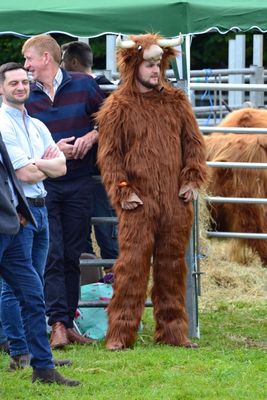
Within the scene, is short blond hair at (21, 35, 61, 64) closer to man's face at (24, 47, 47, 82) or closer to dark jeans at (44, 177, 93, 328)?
man's face at (24, 47, 47, 82)

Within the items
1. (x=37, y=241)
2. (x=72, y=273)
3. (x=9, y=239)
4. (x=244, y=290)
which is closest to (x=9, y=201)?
(x=9, y=239)

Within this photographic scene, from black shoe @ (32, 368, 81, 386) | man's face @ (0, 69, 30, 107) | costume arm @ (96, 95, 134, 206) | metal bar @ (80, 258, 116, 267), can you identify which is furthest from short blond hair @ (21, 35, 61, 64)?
black shoe @ (32, 368, 81, 386)

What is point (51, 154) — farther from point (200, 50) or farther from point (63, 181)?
point (200, 50)

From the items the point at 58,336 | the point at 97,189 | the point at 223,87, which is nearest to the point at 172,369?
the point at 58,336

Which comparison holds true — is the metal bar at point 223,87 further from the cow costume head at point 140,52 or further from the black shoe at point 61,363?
the black shoe at point 61,363

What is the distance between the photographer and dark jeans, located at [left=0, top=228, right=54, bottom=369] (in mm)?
6410

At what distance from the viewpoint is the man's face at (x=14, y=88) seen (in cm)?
683

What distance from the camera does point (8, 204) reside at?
6.18 m

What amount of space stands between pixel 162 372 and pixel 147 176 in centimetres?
138

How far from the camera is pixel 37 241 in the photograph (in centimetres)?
685

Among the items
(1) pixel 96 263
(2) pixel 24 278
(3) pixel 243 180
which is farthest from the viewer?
(3) pixel 243 180

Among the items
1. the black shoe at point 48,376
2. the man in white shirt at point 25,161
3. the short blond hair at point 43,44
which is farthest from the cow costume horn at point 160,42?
the black shoe at point 48,376

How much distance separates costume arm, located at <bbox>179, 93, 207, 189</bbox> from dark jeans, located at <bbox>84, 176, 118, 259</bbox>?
118cm

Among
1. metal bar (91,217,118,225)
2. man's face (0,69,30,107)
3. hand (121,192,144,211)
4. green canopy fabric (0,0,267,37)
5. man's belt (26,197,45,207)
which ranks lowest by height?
metal bar (91,217,118,225)
